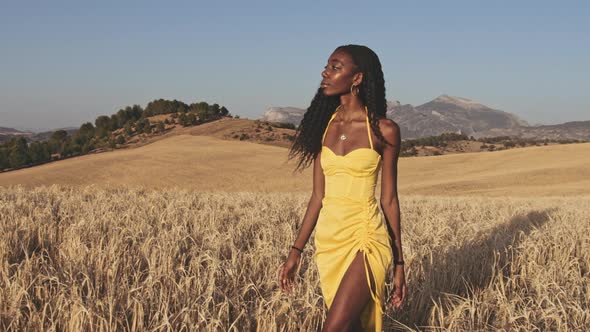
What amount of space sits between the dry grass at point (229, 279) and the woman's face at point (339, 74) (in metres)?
1.42

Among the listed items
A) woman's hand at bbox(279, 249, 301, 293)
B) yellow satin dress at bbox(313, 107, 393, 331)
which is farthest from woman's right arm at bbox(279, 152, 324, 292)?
yellow satin dress at bbox(313, 107, 393, 331)

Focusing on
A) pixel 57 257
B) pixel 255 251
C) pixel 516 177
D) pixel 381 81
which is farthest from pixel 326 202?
pixel 516 177

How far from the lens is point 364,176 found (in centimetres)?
301

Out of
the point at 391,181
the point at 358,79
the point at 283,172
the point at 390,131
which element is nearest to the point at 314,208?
the point at 391,181

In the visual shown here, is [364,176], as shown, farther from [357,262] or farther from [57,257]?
[57,257]

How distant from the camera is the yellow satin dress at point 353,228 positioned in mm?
2834

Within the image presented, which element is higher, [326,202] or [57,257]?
[326,202]

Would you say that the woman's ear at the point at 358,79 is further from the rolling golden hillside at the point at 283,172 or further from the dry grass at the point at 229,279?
the rolling golden hillside at the point at 283,172

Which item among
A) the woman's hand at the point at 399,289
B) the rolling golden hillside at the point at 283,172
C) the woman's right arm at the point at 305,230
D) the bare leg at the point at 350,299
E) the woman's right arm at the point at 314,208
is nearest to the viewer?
the bare leg at the point at 350,299

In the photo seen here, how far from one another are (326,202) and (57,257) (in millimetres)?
2759

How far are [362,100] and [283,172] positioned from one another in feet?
106

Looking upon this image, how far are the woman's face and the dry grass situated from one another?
4.66 feet

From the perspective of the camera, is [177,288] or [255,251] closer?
[177,288]

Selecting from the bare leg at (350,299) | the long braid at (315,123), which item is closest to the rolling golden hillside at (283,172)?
the long braid at (315,123)
